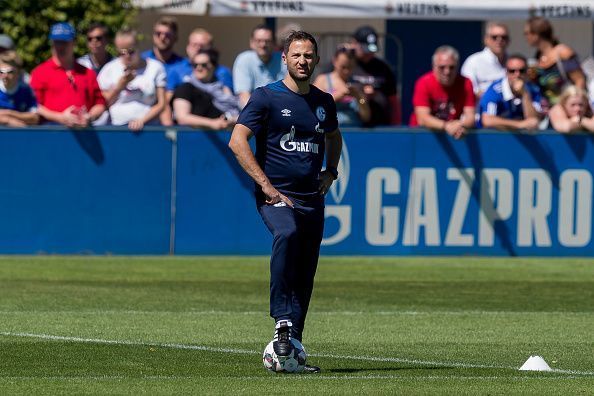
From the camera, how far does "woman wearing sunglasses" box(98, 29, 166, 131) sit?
58.1 feet

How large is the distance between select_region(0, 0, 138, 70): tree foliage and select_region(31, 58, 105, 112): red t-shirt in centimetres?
721

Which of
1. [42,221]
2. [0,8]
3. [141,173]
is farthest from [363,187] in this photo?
[0,8]

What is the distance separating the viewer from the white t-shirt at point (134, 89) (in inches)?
699

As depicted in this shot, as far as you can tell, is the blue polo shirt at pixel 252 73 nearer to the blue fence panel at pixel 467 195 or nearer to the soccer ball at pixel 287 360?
the blue fence panel at pixel 467 195

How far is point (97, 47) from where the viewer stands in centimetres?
1797

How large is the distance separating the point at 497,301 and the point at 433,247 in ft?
12.7

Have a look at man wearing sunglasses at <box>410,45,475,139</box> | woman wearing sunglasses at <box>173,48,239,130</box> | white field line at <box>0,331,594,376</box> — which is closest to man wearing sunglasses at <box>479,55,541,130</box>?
man wearing sunglasses at <box>410,45,475,139</box>

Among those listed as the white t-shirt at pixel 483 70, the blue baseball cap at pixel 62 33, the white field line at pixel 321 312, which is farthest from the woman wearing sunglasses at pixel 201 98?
the white field line at pixel 321 312

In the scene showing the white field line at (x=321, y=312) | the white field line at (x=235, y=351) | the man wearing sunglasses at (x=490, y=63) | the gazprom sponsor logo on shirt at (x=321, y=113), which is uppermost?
the man wearing sunglasses at (x=490, y=63)

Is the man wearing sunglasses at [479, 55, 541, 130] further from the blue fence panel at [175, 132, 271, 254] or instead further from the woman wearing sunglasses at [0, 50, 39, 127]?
the woman wearing sunglasses at [0, 50, 39, 127]

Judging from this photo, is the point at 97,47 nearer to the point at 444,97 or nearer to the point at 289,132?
the point at 444,97

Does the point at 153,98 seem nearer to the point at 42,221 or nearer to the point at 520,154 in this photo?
the point at 42,221

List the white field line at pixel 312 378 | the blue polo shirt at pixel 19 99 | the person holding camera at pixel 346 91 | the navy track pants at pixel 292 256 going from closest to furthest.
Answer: the white field line at pixel 312 378 → the navy track pants at pixel 292 256 → the blue polo shirt at pixel 19 99 → the person holding camera at pixel 346 91

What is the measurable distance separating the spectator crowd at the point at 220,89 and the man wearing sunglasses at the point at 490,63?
18.5 inches
